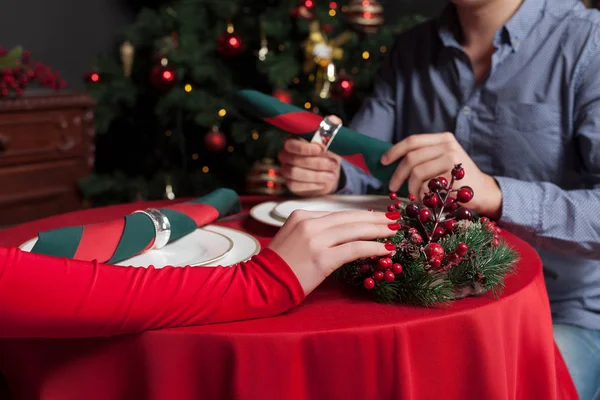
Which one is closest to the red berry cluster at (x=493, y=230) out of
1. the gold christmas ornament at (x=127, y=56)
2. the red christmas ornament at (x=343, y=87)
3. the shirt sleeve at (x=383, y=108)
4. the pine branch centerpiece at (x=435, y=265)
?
the pine branch centerpiece at (x=435, y=265)

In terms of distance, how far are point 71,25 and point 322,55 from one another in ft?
4.84

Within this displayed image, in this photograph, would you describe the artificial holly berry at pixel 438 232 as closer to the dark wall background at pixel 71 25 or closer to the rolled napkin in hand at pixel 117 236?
the rolled napkin in hand at pixel 117 236

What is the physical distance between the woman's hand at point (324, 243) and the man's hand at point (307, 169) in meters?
0.50

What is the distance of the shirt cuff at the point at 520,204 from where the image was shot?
1.11 m

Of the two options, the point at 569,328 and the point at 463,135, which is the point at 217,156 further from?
the point at 569,328

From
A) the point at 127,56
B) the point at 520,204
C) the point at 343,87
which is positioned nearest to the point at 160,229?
the point at 520,204

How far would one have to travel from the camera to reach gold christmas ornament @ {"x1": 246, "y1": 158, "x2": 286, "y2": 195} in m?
2.64

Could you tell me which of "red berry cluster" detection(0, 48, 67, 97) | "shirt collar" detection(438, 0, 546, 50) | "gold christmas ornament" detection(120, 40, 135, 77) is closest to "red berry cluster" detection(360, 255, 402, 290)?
"shirt collar" detection(438, 0, 546, 50)

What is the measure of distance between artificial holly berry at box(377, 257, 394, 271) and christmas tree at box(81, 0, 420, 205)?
1.76 metres

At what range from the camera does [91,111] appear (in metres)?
2.82

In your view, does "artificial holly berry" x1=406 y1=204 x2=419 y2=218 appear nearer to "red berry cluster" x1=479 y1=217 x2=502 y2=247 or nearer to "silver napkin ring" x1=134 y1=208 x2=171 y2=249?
"red berry cluster" x1=479 y1=217 x2=502 y2=247

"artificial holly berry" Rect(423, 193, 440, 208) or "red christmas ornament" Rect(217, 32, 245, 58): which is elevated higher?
"red christmas ornament" Rect(217, 32, 245, 58)

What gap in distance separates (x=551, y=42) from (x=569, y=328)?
1.91ft

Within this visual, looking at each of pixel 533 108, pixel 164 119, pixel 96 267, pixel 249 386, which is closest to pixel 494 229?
pixel 249 386
